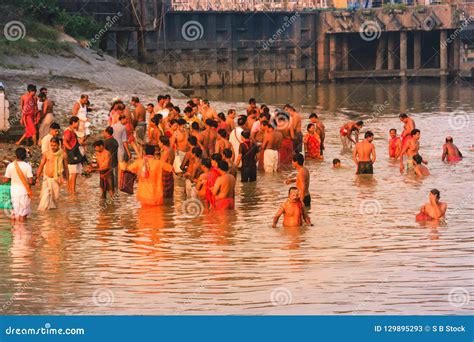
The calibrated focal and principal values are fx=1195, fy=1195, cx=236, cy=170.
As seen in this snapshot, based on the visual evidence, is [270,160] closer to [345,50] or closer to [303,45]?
[303,45]

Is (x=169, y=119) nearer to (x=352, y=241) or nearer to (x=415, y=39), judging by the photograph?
(x=352, y=241)

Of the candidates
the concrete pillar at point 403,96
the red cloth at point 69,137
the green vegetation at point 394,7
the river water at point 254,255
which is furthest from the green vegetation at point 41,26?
the green vegetation at point 394,7

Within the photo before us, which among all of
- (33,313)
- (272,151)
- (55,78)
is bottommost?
(33,313)

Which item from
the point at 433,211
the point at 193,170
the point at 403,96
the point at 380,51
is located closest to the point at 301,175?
the point at 433,211

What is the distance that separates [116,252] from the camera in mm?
16266

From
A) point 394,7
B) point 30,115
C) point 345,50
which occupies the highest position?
point 394,7

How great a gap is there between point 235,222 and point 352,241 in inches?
99.4

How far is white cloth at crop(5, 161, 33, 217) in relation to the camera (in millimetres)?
17734

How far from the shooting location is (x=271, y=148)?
24.7m

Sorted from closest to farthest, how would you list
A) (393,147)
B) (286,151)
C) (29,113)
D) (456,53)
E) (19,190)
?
(19,190)
(29,113)
(286,151)
(393,147)
(456,53)

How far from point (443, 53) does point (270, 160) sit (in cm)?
4074

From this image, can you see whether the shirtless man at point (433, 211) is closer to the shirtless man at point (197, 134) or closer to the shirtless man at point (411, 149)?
the shirtless man at point (197, 134)

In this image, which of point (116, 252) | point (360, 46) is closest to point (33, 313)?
point (116, 252)

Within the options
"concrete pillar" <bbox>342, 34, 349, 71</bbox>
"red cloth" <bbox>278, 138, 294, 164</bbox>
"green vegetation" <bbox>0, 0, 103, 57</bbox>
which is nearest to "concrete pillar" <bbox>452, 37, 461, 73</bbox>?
"concrete pillar" <bbox>342, 34, 349, 71</bbox>
